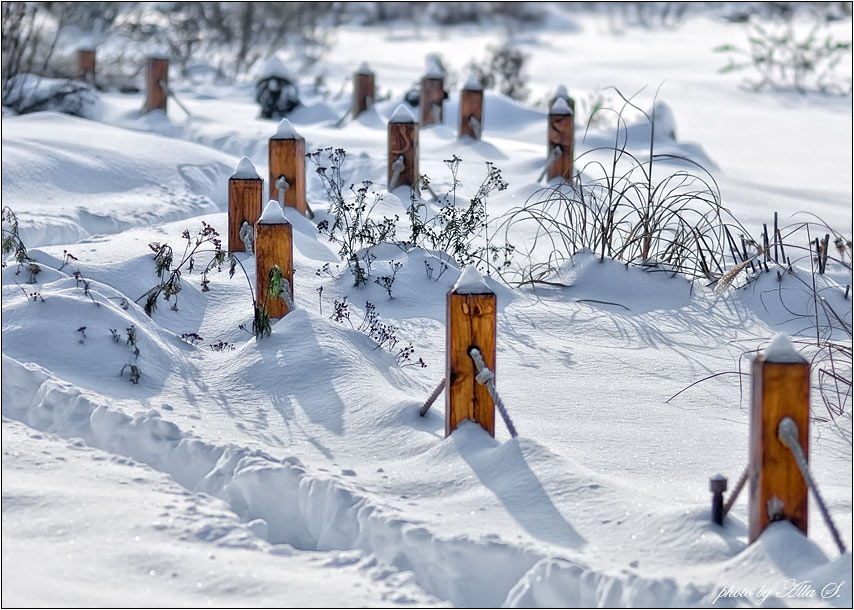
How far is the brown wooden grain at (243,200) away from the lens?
16.4 ft

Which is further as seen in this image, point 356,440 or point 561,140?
point 561,140

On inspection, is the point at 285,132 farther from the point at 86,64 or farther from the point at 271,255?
the point at 86,64

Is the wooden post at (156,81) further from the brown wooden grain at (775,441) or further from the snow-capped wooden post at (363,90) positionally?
the brown wooden grain at (775,441)

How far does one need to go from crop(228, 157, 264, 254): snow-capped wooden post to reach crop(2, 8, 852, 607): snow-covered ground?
12 cm

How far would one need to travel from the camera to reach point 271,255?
13.5 ft

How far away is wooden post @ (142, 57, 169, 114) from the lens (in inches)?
380

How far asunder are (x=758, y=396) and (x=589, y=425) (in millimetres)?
1065

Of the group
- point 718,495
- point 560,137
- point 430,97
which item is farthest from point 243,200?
point 430,97

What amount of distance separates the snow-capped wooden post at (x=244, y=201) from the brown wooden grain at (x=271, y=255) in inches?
35.7

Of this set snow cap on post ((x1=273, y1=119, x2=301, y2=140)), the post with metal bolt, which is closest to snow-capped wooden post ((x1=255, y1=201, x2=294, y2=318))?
snow cap on post ((x1=273, y1=119, x2=301, y2=140))

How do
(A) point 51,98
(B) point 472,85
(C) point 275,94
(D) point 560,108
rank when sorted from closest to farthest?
(D) point 560,108 → (B) point 472,85 → (A) point 51,98 → (C) point 275,94

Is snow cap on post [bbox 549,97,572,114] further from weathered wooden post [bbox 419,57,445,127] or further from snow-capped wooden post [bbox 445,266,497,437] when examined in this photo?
snow-capped wooden post [bbox 445,266,497,437]

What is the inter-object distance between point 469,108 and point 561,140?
1.54m

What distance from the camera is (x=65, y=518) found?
8.89 ft
